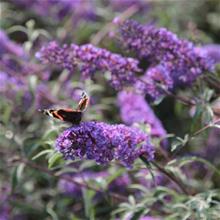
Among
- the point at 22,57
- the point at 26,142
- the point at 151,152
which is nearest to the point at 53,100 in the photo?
the point at 22,57

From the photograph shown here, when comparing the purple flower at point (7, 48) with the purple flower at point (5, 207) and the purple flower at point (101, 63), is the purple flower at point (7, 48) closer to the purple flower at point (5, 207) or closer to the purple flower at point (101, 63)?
the purple flower at point (5, 207)

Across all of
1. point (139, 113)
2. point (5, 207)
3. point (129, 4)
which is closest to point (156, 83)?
point (139, 113)

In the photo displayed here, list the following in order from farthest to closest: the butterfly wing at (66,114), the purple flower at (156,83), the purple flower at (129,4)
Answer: the purple flower at (129,4)
the purple flower at (156,83)
the butterfly wing at (66,114)

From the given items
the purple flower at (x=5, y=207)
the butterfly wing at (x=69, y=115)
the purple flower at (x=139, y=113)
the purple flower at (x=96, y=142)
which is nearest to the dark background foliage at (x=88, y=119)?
the purple flower at (x=5, y=207)

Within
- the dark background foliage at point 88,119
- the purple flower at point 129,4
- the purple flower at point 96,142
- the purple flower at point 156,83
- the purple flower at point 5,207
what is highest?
the purple flower at point 129,4

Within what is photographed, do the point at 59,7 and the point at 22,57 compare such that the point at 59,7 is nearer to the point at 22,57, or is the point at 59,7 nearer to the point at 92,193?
the point at 22,57

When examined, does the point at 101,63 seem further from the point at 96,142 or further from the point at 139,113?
the point at 96,142

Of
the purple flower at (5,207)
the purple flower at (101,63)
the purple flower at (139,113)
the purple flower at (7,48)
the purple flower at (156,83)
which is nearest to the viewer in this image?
the purple flower at (101,63)
